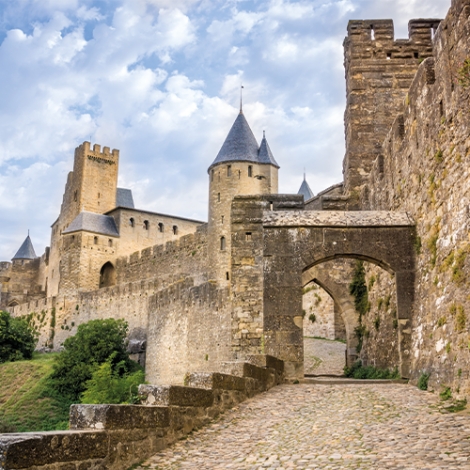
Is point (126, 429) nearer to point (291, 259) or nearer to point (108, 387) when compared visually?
point (291, 259)

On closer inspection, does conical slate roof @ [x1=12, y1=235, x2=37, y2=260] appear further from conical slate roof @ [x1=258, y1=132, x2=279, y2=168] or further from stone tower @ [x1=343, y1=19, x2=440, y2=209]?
stone tower @ [x1=343, y1=19, x2=440, y2=209]

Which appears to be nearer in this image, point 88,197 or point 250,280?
point 250,280

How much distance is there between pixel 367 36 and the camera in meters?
19.0

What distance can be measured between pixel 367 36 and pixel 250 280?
9.25 meters

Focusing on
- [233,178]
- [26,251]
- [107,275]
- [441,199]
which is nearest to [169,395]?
[441,199]

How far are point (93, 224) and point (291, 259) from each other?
3899 centimetres

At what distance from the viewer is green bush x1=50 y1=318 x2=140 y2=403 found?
30.4 meters

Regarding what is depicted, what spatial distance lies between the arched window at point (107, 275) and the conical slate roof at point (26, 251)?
21.3 meters

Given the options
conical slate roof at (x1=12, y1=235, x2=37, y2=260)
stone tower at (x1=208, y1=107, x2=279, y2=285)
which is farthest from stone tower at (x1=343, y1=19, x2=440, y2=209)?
conical slate roof at (x1=12, y1=235, x2=37, y2=260)

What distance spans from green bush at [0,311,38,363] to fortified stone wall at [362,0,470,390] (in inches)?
1194

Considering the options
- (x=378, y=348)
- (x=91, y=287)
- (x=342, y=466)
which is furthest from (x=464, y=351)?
(x=91, y=287)

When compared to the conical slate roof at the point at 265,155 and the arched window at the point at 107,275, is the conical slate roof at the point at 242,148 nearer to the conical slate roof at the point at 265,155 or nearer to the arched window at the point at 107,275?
the conical slate roof at the point at 265,155

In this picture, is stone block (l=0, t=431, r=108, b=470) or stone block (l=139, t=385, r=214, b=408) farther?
stone block (l=139, t=385, r=214, b=408)

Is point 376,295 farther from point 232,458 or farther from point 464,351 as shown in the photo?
point 232,458
